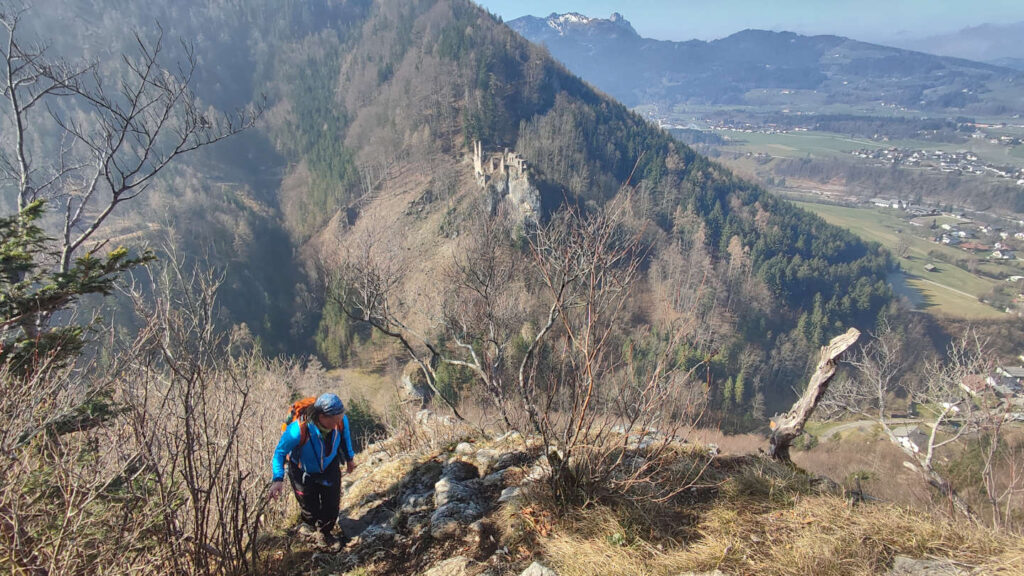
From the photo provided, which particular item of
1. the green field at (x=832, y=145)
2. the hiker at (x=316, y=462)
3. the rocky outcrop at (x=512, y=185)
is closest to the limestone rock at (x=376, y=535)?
the hiker at (x=316, y=462)

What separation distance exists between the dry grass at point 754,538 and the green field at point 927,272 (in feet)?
242

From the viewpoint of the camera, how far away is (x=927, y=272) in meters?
69.4

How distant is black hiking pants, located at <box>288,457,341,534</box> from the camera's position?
4.10m

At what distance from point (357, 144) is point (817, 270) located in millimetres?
73964

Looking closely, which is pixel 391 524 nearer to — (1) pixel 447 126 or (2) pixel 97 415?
(2) pixel 97 415

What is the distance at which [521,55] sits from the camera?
299 feet

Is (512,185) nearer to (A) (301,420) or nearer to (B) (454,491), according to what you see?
(B) (454,491)

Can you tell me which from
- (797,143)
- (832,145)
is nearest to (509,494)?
(797,143)

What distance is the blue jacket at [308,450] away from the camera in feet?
12.8

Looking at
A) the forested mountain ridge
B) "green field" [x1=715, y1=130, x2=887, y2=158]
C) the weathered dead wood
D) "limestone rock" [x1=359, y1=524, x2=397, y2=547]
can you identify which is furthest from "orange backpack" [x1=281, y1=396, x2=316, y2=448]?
"green field" [x1=715, y1=130, x2=887, y2=158]

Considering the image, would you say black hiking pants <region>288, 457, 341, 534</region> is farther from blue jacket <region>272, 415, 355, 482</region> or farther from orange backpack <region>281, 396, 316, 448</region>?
orange backpack <region>281, 396, 316, 448</region>

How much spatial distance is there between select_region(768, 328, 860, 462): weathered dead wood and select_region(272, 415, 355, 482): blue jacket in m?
4.74

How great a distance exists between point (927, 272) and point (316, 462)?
92.9 m

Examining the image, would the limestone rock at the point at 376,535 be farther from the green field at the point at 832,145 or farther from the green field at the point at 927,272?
the green field at the point at 832,145
